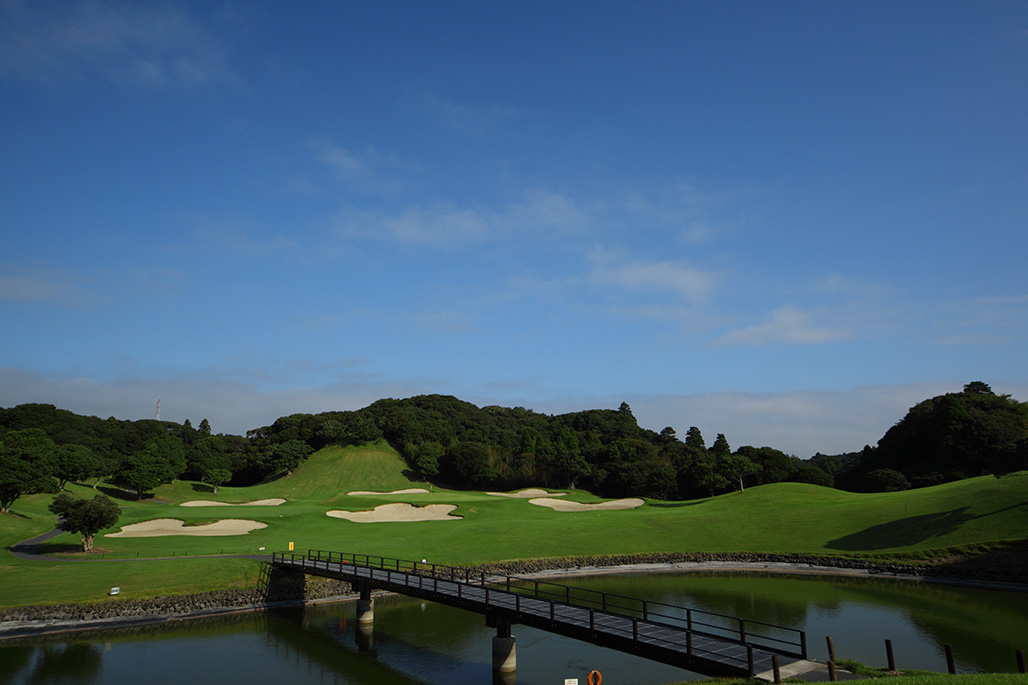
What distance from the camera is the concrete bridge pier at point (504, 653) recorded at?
2206 cm

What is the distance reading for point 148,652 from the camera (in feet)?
78.2

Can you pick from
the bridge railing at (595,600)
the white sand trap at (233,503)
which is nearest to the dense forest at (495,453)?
the white sand trap at (233,503)

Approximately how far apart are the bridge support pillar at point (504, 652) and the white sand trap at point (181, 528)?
30.5 metres

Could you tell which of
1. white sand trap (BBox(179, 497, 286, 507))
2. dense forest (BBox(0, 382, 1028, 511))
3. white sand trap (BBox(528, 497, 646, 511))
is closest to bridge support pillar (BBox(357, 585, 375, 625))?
dense forest (BBox(0, 382, 1028, 511))

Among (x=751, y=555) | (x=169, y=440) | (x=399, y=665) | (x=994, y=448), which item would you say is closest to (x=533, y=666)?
(x=399, y=665)

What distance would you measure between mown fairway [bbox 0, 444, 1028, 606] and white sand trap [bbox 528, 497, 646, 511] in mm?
6260

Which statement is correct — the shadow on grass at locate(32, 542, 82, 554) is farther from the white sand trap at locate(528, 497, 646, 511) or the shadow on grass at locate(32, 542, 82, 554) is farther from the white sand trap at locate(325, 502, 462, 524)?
the white sand trap at locate(528, 497, 646, 511)

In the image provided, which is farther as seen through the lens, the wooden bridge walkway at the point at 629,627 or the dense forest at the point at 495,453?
the dense forest at the point at 495,453

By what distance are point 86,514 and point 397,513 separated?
2770 cm

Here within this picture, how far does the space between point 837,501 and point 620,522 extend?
20.4 meters

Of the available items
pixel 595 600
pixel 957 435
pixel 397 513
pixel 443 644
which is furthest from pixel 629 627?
pixel 957 435

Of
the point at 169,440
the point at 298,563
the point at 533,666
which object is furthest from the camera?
the point at 169,440

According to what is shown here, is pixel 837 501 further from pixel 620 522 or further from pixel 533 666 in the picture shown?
pixel 533 666

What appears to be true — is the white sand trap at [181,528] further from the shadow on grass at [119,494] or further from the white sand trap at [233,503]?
the shadow on grass at [119,494]
